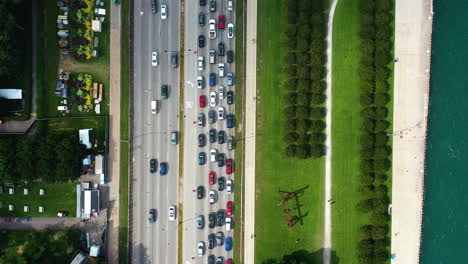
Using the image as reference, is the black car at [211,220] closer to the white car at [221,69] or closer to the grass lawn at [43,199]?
the grass lawn at [43,199]

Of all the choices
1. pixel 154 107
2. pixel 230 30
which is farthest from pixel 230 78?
pixel 154 107

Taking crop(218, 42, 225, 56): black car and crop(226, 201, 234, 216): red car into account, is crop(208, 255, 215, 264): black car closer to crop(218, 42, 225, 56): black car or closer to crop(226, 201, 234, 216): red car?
crop(226, 201, 234, 216): red car

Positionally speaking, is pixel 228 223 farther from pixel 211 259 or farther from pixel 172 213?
pixel 172 213

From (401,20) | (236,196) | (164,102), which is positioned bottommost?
(236,196)

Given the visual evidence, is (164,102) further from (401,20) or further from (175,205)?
(401,20)

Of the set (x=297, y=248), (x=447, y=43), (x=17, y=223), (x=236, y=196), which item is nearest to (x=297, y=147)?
(x=236, y=196)

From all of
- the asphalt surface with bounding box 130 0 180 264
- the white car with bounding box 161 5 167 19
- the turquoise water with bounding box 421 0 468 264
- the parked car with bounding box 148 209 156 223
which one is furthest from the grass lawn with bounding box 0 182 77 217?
the turquoise water with bounding box 421 0 468 264
